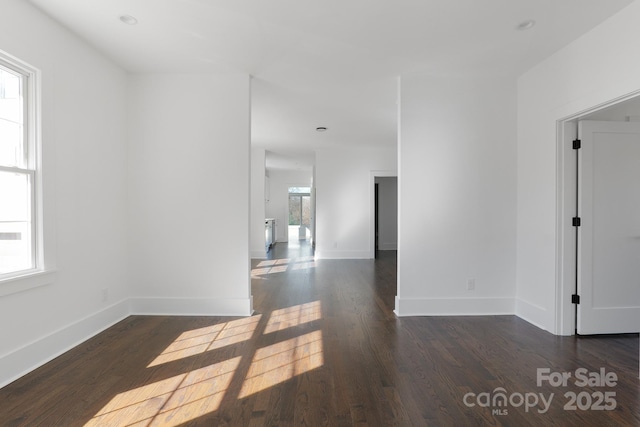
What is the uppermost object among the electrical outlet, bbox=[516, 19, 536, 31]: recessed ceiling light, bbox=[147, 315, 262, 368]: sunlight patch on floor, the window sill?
bbox=[516, 19, 536, 31]: recessed ceiling light

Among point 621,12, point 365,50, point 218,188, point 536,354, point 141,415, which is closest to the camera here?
point 141,415

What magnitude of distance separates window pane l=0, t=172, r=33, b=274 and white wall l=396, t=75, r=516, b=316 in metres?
3.28

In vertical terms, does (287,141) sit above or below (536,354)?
above

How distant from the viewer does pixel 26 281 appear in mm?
2467

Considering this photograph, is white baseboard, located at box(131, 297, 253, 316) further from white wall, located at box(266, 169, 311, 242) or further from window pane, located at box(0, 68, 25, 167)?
white wall, located at box(266, 169, 311, 242)

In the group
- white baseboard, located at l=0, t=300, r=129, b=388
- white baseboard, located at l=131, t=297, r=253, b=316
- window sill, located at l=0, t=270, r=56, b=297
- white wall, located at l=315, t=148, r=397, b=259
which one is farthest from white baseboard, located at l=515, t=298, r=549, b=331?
white wall, located at l=315, t=148, r=397, b=259

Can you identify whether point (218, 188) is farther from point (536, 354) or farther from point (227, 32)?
point (536, 354)

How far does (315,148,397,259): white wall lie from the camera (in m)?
8.22

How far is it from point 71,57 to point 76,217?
136cm

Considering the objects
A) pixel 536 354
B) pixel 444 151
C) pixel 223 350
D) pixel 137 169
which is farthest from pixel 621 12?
pixel 137 169

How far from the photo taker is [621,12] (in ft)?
8.45

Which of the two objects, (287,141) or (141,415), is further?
→ (287,141)

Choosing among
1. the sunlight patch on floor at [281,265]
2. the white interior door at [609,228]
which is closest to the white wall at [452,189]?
the white interior door at [609,228]

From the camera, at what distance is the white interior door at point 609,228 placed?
3.20m
